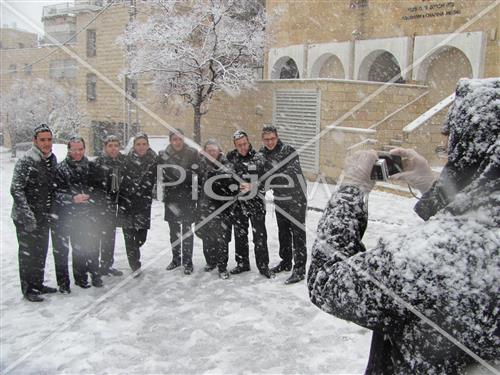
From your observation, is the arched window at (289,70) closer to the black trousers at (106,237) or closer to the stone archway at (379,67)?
the stone archway at (379,67)

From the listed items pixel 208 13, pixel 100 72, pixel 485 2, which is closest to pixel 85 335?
pixel 208 13

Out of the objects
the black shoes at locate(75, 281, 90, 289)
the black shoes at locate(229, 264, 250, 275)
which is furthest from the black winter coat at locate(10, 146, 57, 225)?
the black shoes at locate(229, 264, 250, 275)

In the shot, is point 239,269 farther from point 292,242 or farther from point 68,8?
point 68,8

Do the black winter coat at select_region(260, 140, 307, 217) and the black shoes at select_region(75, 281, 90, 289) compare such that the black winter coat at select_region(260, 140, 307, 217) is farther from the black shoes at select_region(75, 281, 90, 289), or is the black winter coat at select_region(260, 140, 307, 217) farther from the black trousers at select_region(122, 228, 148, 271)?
the black shoes at select_region(75, 281, 90, 289)

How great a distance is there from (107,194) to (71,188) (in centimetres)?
55

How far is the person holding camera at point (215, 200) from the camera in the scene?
6434 mm

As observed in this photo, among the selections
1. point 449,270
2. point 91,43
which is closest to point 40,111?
point 91,43

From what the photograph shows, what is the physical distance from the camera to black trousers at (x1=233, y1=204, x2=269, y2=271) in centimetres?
644

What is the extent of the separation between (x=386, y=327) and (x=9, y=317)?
502 cm

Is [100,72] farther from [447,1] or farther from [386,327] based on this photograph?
[386,327]

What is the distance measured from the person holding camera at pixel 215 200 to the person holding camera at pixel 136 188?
27.8 inches

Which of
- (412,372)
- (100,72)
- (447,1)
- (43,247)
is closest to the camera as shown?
(412,372)

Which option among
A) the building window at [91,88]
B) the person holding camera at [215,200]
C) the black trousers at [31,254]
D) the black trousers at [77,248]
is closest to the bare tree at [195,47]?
the person holding camera at [215,200]

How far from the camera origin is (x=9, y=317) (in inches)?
203
